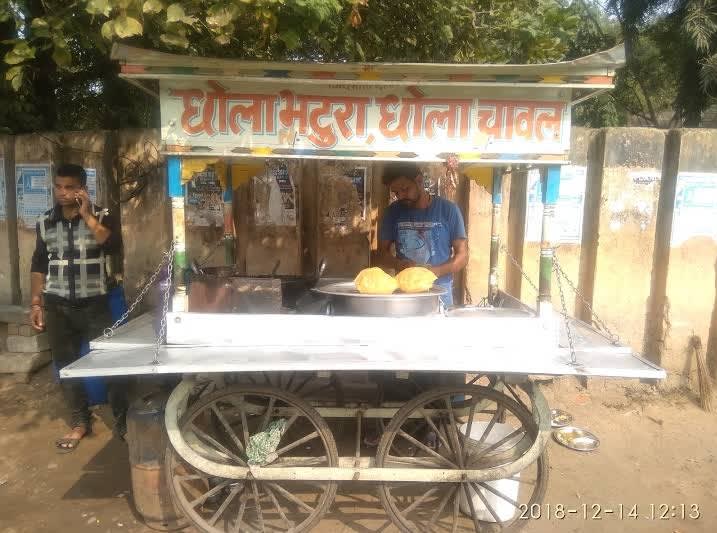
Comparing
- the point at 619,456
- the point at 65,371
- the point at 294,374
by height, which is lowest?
the point at 619,456

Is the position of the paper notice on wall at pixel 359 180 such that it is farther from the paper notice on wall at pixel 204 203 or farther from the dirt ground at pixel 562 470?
the dirt ground at pixel 562 470

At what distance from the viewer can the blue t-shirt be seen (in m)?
3.70

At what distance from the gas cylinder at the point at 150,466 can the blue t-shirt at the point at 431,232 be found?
1.93m

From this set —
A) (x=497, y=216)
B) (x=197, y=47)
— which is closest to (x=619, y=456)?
(x=497, y=216)

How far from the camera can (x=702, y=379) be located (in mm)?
4227

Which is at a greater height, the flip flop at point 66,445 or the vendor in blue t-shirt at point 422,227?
the vendor in blue t-shirt at point 422,227

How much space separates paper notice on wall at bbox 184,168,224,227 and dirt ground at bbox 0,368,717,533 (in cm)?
180

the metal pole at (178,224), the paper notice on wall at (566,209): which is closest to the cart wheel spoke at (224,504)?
the metal pole at (178,224)

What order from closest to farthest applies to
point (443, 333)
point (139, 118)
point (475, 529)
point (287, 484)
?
point (443, 333), point (475, 529), point (287, 484), point (139, 118)

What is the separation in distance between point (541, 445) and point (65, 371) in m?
2.23

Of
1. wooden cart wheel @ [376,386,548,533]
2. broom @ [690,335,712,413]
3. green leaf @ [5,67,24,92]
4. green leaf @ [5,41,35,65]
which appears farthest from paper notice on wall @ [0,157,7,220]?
broom @ [690,335,712,413]

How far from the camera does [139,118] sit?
19.8 feet

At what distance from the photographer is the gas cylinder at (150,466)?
284 centimetres

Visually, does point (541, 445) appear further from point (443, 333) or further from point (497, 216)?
point (497, 216)
